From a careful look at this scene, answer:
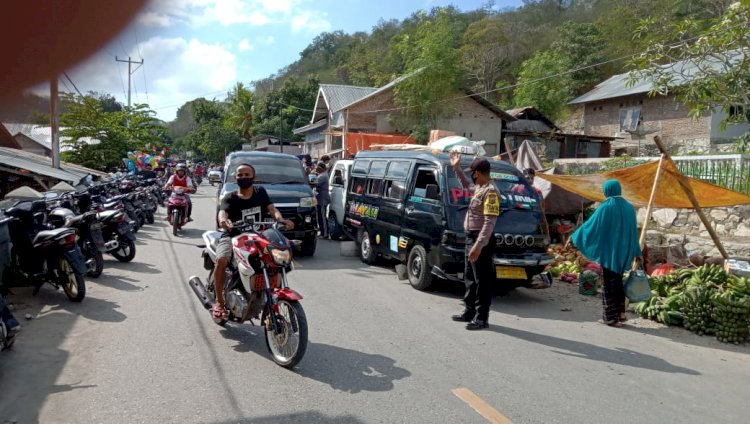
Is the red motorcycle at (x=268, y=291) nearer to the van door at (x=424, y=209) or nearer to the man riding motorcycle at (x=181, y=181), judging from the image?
the van door at (x=424, y=209)

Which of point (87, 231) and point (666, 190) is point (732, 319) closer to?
point (666, 190)

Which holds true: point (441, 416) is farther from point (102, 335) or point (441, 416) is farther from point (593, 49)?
point (593, 49)

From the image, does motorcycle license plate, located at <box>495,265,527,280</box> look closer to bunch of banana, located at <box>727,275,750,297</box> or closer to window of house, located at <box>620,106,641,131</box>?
bunch of banana, located at <box>727,275,750,297</box>

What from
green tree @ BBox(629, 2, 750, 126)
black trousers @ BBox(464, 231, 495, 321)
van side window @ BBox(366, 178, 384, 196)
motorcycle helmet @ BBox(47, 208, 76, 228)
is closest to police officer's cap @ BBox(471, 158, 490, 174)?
black trousers @ BBox(464, 231, 495, 321)

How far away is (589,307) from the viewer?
764cm

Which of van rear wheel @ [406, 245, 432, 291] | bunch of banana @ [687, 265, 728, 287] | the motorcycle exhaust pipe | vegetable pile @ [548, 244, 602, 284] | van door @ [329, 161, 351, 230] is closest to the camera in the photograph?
the motorcycle exhaust pipe

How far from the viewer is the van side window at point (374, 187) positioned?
9667mm

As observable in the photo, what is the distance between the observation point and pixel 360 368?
473cm

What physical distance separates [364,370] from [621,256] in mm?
3625

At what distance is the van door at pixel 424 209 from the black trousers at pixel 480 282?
1415 mm

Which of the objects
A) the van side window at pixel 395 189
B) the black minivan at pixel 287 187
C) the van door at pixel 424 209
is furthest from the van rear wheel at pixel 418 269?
the black minivan at pixel 287 187

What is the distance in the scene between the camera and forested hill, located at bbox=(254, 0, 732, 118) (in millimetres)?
32219

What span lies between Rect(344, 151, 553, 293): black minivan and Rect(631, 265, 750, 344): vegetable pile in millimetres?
1531

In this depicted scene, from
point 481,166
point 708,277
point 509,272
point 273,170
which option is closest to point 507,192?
point 509,272
